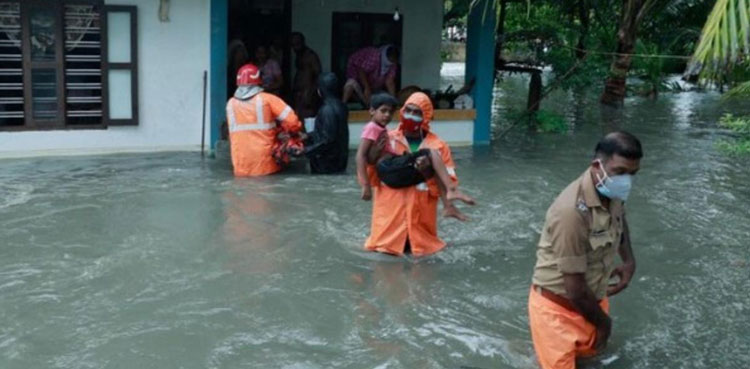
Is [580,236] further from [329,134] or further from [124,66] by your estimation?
[124,66]

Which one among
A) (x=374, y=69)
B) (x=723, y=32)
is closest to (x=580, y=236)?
(x=723, y=32)

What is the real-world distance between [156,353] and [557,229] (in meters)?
2.53

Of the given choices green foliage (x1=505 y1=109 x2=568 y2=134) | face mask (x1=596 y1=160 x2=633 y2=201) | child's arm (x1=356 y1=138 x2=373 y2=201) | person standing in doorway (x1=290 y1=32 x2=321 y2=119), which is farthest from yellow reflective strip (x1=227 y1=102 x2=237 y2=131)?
face mask (x1=596 y1=160 x2=633 y2=201)

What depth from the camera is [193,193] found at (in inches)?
391

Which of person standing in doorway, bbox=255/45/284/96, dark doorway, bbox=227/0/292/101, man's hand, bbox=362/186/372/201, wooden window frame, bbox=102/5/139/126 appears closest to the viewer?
man's hand, bbox=362/186/372/201

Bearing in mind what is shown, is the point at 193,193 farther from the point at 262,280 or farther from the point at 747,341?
the point at 747,341

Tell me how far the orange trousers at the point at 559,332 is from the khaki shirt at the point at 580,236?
11 centimetres

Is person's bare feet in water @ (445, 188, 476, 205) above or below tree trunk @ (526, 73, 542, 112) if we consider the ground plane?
below

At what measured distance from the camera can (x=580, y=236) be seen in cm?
445

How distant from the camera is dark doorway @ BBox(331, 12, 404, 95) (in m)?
14.9

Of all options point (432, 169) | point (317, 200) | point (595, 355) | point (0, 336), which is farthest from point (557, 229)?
point (317, 200)

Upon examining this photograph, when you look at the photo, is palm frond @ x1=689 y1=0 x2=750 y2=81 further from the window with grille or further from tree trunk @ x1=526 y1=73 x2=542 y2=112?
tree trunk @ x1=526 y1=73 x2=542 y2=112

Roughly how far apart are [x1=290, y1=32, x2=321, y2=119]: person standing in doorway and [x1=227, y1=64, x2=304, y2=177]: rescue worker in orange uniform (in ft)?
6.88

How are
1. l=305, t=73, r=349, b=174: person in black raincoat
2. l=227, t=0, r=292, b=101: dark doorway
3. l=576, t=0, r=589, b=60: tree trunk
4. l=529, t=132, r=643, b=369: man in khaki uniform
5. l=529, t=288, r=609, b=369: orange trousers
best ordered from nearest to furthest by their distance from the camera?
l=529, t=132, r=643, b=369: man in khaki uniform → l=529, t=288, r=609, b=369: orange trousers → l=305, t=73, r=349, b=174: person in black raincoat → l=227, t=0, r=292, b=101: dark doorway → l=576, t=0, r=589, b=60: tree trunk
